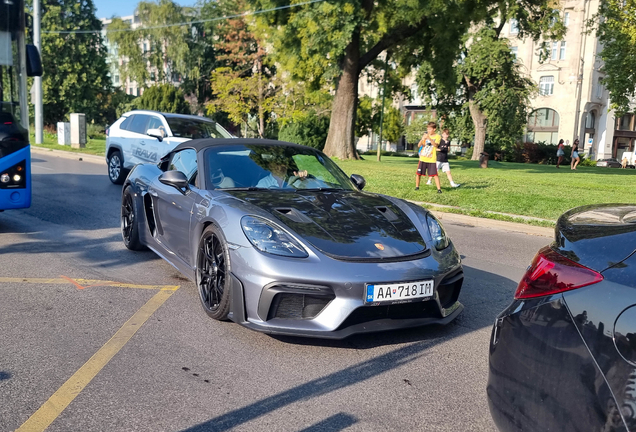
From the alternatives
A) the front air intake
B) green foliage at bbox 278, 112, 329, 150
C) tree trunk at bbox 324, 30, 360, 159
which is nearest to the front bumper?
the front air intake

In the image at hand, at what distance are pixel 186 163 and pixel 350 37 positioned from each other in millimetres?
17081

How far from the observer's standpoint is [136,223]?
641 centimetres

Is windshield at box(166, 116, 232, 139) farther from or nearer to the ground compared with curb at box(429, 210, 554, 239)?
farther from the ground

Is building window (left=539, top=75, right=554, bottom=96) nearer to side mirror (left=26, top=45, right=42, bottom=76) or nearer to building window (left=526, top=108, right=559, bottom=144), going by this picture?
building window (left=526, top=108, right=559, bottom=144)

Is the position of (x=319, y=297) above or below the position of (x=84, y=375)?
above

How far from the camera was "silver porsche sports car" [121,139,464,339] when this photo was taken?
3775 millimetres

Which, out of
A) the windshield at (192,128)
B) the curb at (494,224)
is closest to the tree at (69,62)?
the windshield at (192,128)

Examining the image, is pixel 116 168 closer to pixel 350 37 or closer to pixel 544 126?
pixel 350 37

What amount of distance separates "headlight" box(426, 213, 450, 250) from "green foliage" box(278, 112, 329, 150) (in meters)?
30.5

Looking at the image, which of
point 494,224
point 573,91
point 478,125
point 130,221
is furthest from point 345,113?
point 573,91

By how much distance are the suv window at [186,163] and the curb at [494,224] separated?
19.8 feet

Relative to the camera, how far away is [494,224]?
1031 centimetres

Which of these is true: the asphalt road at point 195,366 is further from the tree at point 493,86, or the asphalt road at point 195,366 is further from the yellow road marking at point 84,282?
the tree at point 493,86

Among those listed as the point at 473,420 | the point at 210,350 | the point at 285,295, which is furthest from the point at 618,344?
the point at 210,350
